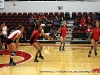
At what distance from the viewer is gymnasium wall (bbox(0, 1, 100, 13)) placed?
24219 mm

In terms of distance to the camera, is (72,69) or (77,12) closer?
(72,69)

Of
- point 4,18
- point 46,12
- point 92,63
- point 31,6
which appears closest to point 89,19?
point 46,12

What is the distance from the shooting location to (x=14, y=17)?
74.9 feet

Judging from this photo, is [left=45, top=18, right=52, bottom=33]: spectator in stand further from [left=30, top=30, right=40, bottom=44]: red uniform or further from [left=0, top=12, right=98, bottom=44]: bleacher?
[left=30, top=30, right=40, bottom=44]: red uniform

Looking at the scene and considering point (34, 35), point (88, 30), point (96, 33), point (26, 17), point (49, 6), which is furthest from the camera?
point (49, 6)

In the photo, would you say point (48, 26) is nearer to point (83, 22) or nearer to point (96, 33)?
point (83, 22)

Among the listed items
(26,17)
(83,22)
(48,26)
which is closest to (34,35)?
(48,26)

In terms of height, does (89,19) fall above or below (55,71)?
above

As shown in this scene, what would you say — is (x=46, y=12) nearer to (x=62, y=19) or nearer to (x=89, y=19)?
(x=62, y=19)

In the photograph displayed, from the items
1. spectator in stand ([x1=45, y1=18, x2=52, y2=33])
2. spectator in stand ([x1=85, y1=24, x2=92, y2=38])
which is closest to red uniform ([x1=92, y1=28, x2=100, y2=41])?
spectator in stand ([x1=85, y1=24, x2=92, y2=38])

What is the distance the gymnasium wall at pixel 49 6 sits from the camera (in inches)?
953

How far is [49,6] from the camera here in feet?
80.3

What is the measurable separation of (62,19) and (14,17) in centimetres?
466

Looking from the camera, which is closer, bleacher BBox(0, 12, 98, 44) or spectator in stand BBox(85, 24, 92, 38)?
spectator in stand BBox(85, 24, 92, 38)
